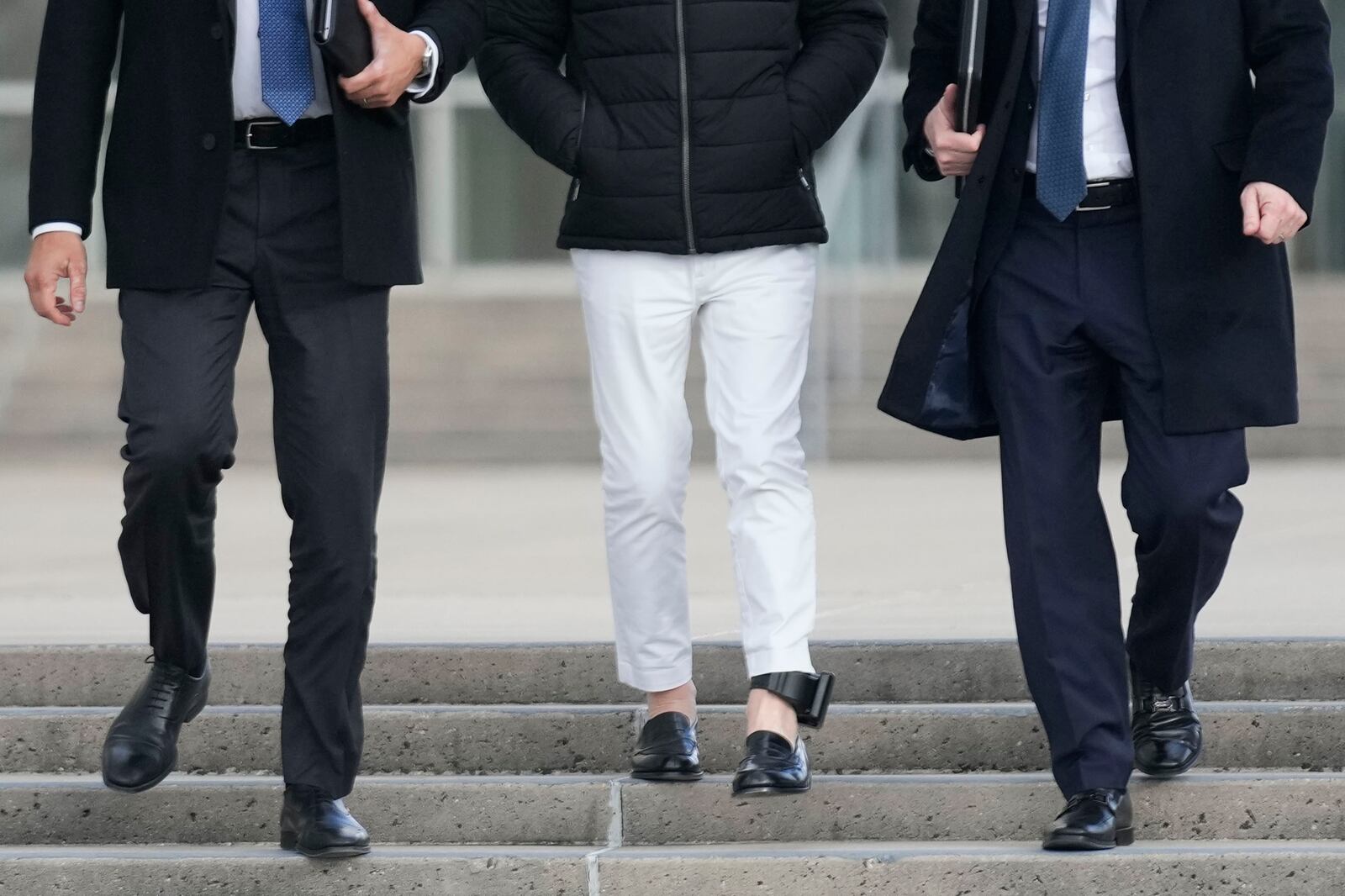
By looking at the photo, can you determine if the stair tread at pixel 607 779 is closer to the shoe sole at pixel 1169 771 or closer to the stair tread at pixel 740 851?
the shoe sole at pixel 1169 771

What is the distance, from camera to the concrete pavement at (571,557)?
18.2 ft

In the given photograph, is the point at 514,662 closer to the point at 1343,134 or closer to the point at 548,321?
the point at 548,321

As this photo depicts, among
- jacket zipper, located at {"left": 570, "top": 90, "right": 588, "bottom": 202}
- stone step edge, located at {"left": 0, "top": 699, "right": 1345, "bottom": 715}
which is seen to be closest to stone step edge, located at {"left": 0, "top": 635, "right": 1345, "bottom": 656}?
stone step edge, located at {"left": 0, "top": 699, "right": 1345, "bottom": 715}

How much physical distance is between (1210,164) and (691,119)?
3.04 feet

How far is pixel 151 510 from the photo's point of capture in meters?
3.58

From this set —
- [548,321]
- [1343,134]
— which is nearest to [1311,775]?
[548,321]

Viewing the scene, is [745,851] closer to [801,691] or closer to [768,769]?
[768,769]

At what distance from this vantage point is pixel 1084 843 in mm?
3672

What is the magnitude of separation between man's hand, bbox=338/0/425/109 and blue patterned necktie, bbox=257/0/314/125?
0.08m

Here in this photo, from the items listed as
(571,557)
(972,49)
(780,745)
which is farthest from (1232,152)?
(571,557)

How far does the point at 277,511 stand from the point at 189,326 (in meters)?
5.68

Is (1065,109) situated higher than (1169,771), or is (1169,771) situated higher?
(1065,109)

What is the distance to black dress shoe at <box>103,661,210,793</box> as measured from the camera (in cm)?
370

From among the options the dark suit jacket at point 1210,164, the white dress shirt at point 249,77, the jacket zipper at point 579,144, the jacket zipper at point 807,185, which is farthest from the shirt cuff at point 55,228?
the dark suit jacket at point 1210,164
